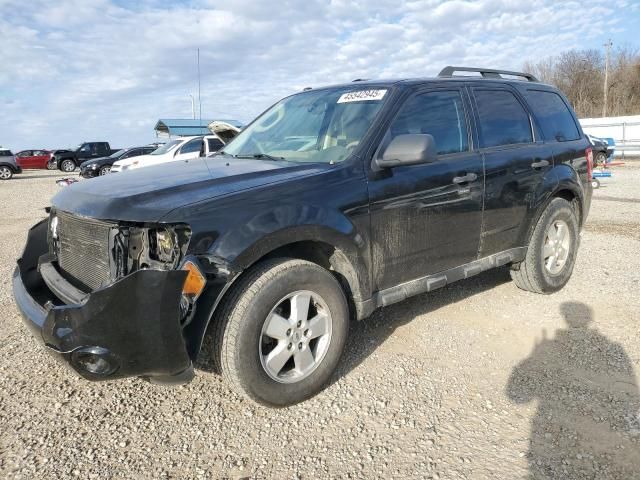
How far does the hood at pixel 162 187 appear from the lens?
2562 mm

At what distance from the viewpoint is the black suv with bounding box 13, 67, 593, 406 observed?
7.91ft

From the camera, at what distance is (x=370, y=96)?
3615mm

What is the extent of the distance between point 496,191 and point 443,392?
1751mm

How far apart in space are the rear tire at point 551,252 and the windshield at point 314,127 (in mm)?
2127

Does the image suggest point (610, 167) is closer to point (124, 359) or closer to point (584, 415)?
point (584, 415)

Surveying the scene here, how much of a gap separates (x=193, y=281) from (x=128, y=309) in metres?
0.32

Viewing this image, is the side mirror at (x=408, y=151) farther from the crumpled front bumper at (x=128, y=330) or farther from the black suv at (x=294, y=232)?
the crumpled front bumper at (x=128, y=330)

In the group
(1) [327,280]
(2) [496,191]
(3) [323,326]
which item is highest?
(2) [496,191]

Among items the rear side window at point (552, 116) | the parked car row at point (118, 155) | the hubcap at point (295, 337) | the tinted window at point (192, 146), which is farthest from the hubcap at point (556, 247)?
the tinted window at point (192, 146)

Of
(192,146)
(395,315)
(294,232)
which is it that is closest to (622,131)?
(192,146)

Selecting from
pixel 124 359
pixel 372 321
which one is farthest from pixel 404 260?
pixel 124 359

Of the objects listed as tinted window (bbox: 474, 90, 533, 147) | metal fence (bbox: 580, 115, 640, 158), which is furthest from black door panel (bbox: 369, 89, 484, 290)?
metal fence (bbox: 580, 115, 640, 158)

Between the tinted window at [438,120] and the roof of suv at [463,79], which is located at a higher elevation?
the roof of suv at [463,79]

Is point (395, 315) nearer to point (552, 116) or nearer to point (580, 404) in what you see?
point (580, 404)
